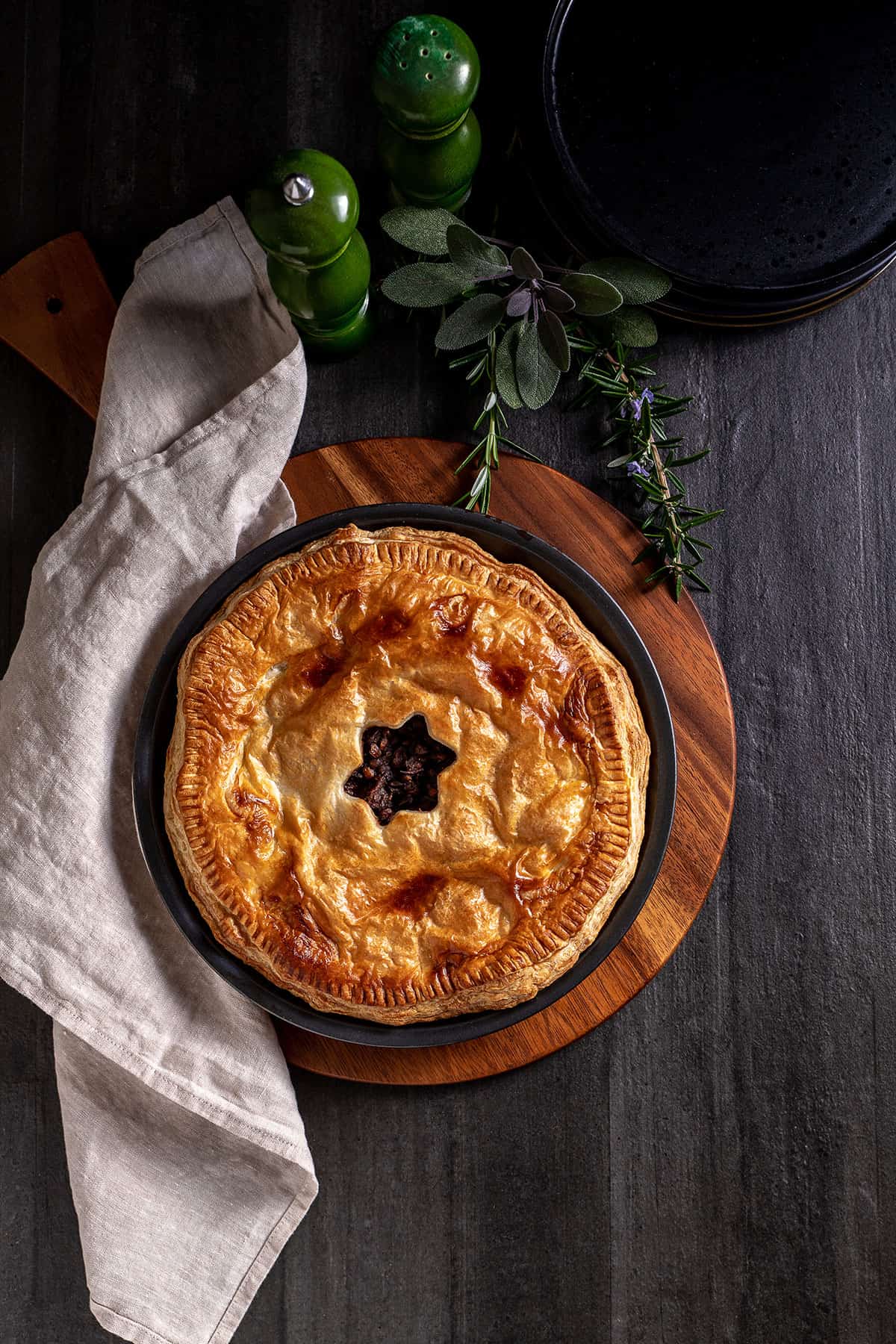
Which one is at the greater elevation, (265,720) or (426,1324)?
(265,720)

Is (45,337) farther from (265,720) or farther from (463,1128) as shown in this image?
(463,1128)

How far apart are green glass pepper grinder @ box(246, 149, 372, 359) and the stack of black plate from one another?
64cm

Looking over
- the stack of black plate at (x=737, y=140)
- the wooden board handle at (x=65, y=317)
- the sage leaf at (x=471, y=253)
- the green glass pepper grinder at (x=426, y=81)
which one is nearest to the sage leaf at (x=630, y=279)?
the stack of black plate at (x=737, y=140)

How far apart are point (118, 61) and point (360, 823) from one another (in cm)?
213

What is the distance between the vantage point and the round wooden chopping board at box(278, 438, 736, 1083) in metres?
2.39

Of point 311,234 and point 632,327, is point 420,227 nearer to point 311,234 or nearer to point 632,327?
point 311,234

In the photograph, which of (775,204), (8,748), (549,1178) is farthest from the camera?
(549,1178)

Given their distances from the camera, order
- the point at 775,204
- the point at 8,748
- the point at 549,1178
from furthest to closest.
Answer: the point at 549,1178 < the point at 775,204 < the point at 8,748

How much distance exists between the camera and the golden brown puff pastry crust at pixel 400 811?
6.82 feet

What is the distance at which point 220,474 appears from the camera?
237 cm

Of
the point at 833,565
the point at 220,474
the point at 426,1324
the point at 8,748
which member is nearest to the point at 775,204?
the point at 833,565

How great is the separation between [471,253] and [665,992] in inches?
73.0

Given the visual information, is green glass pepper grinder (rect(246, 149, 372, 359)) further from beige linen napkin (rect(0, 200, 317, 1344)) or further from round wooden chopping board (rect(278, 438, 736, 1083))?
round wooden chopping board (rect(278, 438, 736, 1083))

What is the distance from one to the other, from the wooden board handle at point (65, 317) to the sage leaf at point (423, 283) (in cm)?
80
